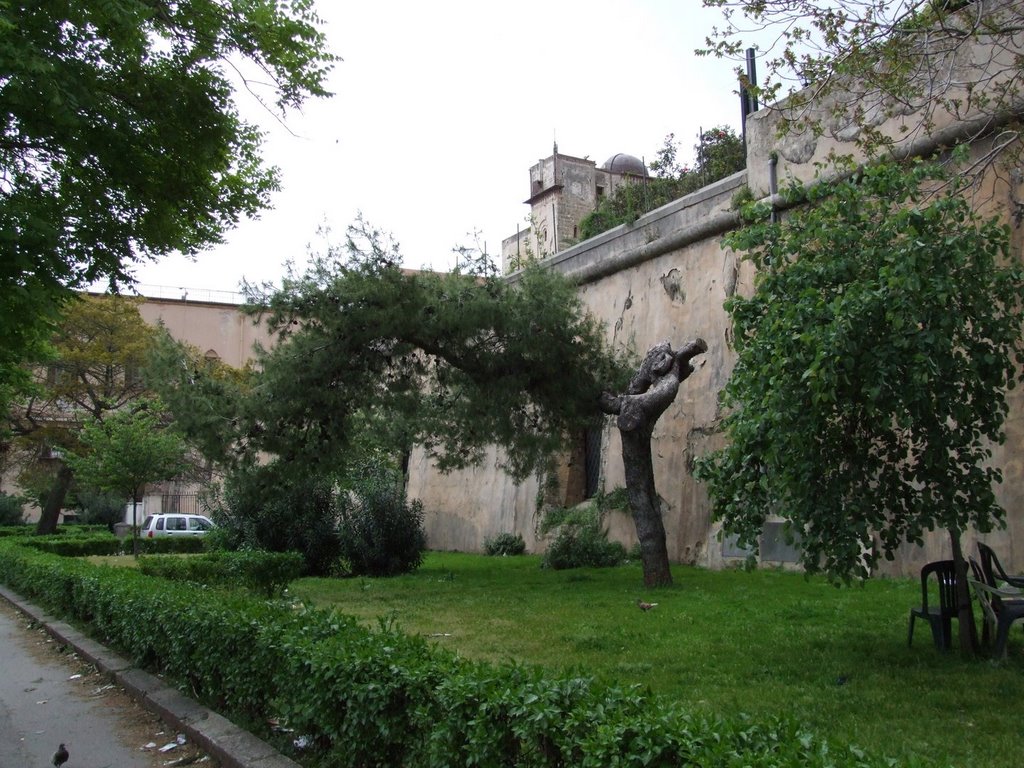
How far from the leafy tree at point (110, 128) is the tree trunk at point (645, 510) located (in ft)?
21.1

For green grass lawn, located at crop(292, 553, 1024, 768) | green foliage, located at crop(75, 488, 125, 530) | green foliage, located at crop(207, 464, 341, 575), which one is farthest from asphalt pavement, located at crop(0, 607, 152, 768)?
green foliage, located at crop(75, 488, 125, 530)

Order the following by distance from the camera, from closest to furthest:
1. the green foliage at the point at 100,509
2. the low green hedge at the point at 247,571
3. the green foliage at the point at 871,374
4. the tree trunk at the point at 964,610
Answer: the green foliage at the point at 871,374 < the tree trunk at the point at 964,610 < the low green hedge at the point at 247,571 < the green foliage at the point at 100,509

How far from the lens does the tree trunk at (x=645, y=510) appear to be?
11391 mm

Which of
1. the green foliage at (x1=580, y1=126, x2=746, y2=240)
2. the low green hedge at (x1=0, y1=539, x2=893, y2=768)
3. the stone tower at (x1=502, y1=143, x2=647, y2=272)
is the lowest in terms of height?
the low green hedge at (x1=0, y1=539, x2=893, y2=768)

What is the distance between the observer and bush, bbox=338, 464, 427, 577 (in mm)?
14992

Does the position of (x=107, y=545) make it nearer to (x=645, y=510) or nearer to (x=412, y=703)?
(x=645, y=510)

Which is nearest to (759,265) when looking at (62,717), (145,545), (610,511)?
(62,717)

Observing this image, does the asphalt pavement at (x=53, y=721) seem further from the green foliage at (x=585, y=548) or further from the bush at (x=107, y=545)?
the bush at (x=107, y=545)

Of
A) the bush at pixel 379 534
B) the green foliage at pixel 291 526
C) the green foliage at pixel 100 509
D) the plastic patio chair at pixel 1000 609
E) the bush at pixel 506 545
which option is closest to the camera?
the plastic patio chair at pixel 1000 609

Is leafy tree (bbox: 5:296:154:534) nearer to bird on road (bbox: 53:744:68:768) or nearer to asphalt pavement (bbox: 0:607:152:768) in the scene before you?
asphalt pavement (bbox: 0:607:152:768)

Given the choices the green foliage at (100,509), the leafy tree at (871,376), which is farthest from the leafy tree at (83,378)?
the leafy tree at (871,376)

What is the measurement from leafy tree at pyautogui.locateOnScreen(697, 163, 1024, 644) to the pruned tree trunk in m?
5.14

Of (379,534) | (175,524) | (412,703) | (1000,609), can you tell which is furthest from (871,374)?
(175,524)

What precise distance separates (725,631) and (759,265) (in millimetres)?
3282
